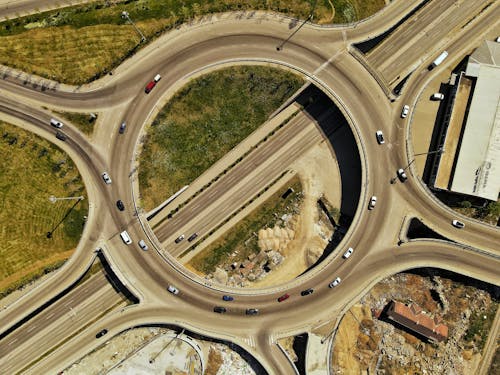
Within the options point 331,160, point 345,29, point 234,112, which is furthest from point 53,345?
point 345,29

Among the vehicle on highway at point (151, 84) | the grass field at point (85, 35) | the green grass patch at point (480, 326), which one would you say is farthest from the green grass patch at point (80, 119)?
the green grass patch at point (480, 326)

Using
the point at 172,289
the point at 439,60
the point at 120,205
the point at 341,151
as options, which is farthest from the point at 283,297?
the point at 439,60

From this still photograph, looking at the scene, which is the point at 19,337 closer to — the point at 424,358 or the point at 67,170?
the point at 67,170

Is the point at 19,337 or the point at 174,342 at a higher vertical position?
the point at 19,337

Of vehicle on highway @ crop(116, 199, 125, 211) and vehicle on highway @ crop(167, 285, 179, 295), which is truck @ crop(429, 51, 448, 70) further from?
vehicle on highway @ crop(116, 199, 125, 211)

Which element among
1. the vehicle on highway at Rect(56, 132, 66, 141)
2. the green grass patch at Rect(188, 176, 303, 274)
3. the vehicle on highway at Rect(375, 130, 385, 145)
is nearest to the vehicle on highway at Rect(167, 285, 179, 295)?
the green grass patch at Rect(188, 176, 303, 274)

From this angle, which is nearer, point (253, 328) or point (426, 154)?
point (253, 328)
